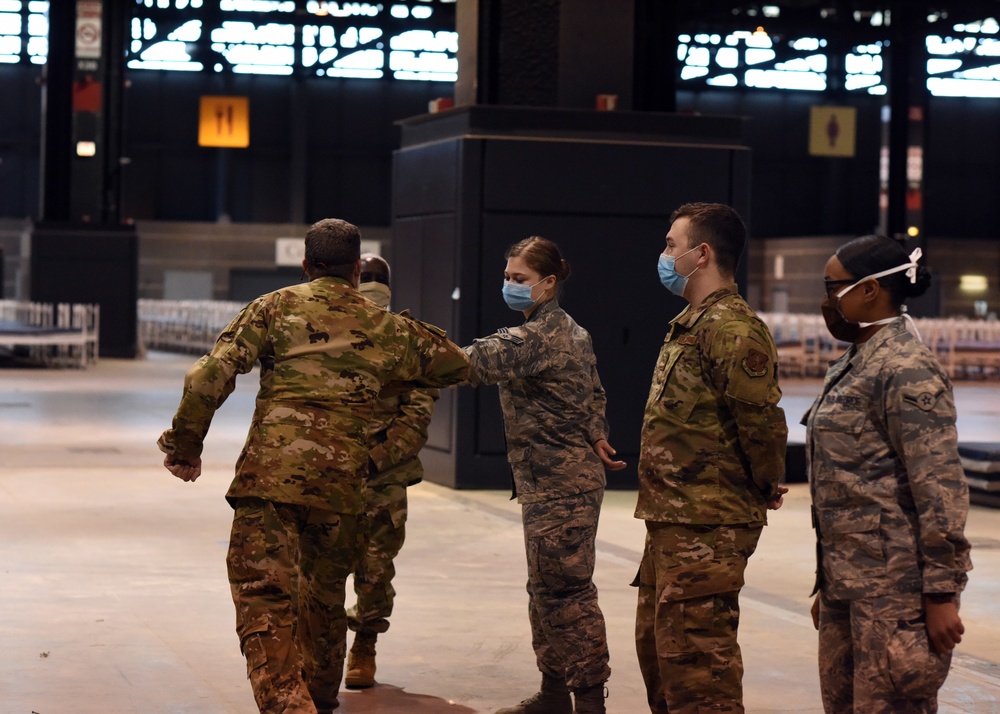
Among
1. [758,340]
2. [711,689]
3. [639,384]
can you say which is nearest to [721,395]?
[758,340]

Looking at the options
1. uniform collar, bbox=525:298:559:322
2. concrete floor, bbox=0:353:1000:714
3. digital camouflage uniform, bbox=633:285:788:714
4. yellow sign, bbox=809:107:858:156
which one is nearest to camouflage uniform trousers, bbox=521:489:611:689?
concrete floor, bbox=0:353:1000:714

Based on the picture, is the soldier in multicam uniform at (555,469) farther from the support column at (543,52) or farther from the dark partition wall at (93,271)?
the dark partition wall at (93,271)

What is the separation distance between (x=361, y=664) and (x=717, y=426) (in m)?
2.22

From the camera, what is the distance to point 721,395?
14.5 feet

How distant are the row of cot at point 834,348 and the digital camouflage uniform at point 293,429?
2472cm

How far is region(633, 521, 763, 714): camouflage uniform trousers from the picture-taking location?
4.38 metres

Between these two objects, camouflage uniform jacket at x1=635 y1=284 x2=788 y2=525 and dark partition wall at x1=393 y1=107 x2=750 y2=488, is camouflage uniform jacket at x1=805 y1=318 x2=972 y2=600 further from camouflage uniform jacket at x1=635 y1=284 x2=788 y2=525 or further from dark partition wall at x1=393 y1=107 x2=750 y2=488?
dark partition wall at x1=393 y1=107 x2=750 y2=488

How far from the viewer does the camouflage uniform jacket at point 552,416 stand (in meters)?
5.30

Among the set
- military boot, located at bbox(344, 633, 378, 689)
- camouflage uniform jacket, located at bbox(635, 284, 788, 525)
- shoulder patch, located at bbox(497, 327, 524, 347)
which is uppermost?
shoulder patch, located at bbox(497, 327, 524, 347)

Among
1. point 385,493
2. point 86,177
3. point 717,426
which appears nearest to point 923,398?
point 717,426

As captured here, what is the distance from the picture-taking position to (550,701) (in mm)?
5402

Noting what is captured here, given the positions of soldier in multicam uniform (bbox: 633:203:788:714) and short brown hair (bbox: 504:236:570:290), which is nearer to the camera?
soldier in multicam uniform (bbox: 633:203:788:714)

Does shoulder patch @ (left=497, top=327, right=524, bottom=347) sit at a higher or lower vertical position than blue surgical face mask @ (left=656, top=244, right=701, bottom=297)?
lower

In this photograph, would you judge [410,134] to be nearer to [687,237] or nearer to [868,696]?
[687,237]
